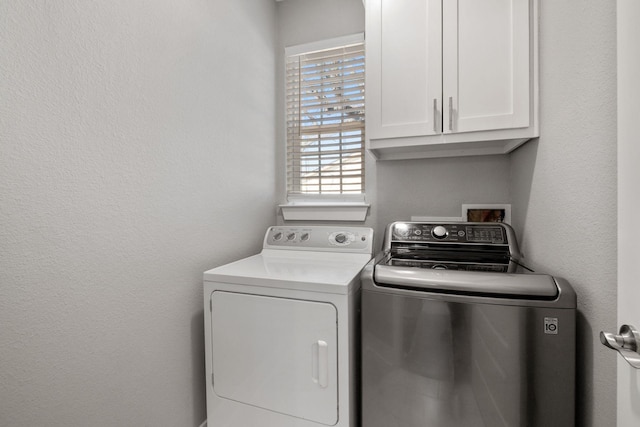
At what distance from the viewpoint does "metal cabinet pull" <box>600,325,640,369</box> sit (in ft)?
1.72

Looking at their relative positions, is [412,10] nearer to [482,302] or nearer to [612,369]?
[482,302]

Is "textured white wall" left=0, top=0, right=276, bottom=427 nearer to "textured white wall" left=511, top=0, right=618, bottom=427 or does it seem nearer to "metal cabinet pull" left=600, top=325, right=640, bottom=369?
"metal cabinet pull" left=600, top=325, right=640, bottom=369

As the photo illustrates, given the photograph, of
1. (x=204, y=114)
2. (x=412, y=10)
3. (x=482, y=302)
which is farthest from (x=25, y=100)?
(x=412, y=10)

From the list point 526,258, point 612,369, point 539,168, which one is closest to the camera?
point 612,369

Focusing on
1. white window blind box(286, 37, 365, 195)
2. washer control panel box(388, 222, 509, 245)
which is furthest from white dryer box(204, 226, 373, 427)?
white window blind box(286, 37, 365, 195)

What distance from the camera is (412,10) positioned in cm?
145

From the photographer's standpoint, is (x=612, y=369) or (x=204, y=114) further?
(x=204, y=114)

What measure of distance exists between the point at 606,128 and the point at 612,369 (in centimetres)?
68

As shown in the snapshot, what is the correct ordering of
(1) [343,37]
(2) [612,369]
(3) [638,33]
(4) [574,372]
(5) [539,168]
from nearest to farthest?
(3) [638,33], (2) [612,369], (4) [574,372], (5) [539,168], (1) [343,37]

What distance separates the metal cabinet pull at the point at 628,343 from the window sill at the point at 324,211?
145 centimetres

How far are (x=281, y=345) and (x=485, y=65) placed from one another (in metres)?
1.59

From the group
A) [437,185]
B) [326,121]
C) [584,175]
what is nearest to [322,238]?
[437,185]

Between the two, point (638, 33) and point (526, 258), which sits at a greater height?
point (638, 33)

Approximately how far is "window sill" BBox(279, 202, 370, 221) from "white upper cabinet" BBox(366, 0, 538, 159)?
53 centimetres
